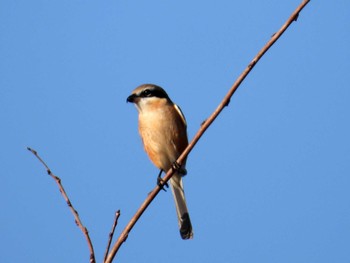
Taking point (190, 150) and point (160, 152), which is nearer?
point (190, 150)

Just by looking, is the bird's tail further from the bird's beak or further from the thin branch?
the thin branch

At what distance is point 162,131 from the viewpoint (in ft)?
16.0

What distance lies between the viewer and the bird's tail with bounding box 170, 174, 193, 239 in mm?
4742

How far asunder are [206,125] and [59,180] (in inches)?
34.6

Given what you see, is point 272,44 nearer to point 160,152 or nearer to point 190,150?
point 190,150

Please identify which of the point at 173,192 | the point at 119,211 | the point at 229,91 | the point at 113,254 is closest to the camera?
the point at 113,254

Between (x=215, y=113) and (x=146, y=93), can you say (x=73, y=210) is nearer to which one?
(x=215, y=113)

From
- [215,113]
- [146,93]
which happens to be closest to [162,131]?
[146,93]

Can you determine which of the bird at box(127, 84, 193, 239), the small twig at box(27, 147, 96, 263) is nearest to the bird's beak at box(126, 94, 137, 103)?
the bird at box(127, 84, 193, 239)

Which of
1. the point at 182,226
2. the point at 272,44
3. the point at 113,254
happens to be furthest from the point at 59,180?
the point at 182,226

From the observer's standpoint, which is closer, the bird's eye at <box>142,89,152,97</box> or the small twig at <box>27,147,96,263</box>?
the small twig at <box>27,147,96,263</box>

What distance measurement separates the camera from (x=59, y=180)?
3.06 metres

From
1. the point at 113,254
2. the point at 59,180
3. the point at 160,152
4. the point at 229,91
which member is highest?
the point at 160,152

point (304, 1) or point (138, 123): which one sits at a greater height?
point (138, 123)
